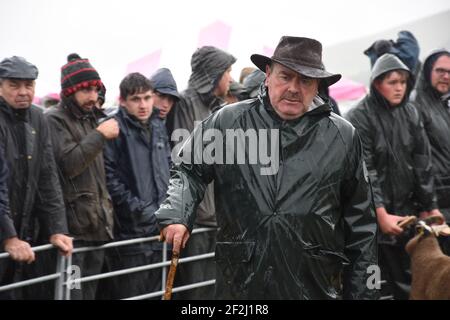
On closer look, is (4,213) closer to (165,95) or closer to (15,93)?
(15,93)

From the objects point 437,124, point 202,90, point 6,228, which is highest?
point 202,90

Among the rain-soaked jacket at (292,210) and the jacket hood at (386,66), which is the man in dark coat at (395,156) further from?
the rain-soaked jacket at (292,210)

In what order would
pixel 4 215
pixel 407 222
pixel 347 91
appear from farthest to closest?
pixel 347 91 < pixel 407 222 < pixel 4 215

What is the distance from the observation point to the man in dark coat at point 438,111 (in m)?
8.19

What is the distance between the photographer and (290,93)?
4.47 meters

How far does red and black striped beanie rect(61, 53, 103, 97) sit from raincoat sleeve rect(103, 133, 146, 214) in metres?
0.58

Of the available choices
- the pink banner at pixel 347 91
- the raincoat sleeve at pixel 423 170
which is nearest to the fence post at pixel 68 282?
the raincoat sleeve at pixel 423 170

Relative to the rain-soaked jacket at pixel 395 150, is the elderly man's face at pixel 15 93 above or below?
above

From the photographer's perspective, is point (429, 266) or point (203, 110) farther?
point (203, 110)

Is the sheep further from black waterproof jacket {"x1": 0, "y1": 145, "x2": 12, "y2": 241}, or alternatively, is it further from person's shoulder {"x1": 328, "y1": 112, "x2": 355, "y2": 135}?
black waterproof jacket {"x1": 0, "y1": 145, "x2": 12, "y2": 241}

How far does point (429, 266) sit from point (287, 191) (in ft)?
8.10

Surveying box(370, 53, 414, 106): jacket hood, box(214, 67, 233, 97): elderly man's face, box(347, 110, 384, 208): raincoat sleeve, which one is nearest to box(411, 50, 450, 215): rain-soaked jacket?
box(370, 53, 414, 106): jacket hood

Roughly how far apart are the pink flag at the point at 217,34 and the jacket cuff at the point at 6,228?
4787mm

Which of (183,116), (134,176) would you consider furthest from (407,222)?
(134,176)
